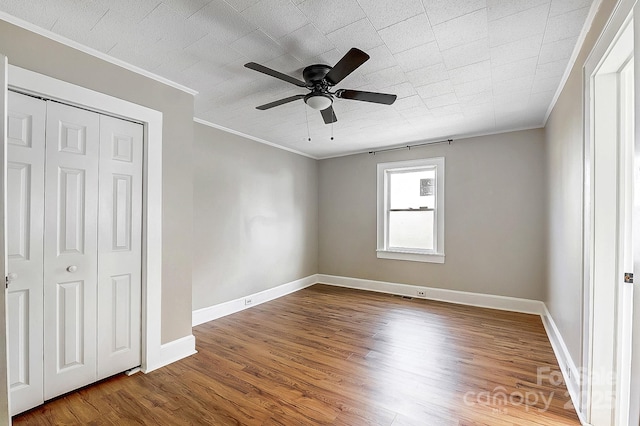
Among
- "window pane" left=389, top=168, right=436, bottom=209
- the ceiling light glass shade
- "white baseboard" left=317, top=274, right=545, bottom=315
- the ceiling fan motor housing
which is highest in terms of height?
the ceiling fan motor housing

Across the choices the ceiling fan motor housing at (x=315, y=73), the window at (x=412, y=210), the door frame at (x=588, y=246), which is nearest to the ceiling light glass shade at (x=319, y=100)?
the ceiling fan motor housing at (x=315, y=73)

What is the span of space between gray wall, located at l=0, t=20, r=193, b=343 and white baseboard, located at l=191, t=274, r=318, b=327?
648 mm

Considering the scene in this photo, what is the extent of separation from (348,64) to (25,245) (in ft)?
8.06

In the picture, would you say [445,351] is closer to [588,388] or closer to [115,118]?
[588,388]

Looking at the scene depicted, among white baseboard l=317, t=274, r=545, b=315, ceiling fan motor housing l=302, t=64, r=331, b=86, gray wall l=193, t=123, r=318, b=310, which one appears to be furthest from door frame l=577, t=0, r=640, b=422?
gray wall l=193, t=123, r=318, b=310

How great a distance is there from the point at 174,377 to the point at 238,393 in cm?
64

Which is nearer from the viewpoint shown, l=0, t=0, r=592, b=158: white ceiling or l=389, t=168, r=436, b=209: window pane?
l=0, t=0, r=592, b=158: white ceiling

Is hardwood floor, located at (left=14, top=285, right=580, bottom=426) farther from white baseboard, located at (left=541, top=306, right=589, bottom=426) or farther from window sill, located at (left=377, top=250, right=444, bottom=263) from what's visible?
window sill, located at (left=377, top=250, right=444, bottom=263)

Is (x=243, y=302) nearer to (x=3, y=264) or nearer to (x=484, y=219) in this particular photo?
(x=3, y=264)

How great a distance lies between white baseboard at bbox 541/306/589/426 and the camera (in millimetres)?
2002

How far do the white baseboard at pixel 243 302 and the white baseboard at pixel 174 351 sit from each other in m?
0.47

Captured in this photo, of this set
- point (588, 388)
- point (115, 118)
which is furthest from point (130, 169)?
point (588, 388)

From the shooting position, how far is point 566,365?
2396 mm

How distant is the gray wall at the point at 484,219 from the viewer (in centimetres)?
395
